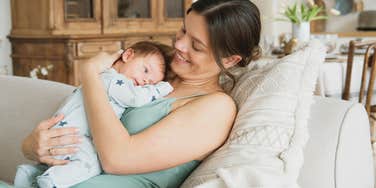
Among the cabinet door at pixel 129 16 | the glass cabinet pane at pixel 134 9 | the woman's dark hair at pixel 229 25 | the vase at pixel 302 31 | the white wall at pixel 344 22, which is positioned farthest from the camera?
the white wall at pixel 344 22

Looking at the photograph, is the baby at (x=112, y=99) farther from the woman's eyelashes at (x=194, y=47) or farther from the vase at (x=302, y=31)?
the vase at (x=302, y=31)

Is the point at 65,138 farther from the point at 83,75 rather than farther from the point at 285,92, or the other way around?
the point at 285,92

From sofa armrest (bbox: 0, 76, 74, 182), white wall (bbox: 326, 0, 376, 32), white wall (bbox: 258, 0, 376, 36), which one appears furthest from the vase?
white wall (bbox: 326, 0, 376, 32)

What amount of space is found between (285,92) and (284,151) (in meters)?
0.16

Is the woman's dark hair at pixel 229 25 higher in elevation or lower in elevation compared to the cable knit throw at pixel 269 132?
higher

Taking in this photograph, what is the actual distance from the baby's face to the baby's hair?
13mm

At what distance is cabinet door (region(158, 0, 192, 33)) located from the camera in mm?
4599

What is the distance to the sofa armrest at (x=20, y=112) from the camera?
1.86 meters

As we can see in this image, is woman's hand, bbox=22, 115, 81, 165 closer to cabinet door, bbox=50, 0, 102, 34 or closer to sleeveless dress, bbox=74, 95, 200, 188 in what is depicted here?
sleeveless dress, bbox=74, 95, 200, 188

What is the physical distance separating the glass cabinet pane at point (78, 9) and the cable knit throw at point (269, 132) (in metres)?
2.80

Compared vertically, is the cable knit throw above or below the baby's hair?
below

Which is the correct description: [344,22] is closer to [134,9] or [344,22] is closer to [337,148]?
[134,9]

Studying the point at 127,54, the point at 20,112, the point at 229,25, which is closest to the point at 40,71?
the point at 20,112

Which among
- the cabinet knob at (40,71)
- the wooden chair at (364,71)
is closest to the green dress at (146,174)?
the wooden chair at (364,71)
